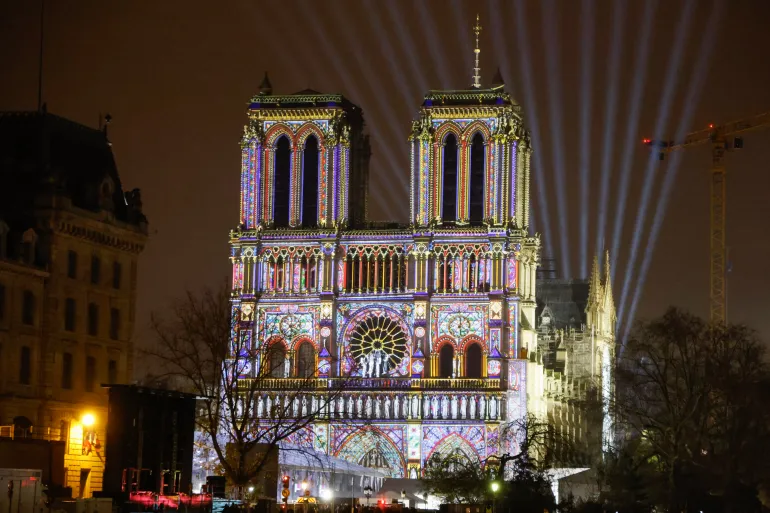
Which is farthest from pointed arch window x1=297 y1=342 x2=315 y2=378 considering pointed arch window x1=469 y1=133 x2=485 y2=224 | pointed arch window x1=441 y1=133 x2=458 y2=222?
pointed arch window x1=469 y1=133 x2=485 y2=224

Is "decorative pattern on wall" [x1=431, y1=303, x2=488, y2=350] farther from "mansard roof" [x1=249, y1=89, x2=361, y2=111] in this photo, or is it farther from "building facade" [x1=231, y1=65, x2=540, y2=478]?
"mansard roof" [x1=249, y1=89, x2=361, y2=111]

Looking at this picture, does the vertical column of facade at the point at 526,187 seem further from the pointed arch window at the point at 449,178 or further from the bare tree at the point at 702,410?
the bare tree at the point at 702,410

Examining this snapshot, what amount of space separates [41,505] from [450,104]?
76000 millimetres

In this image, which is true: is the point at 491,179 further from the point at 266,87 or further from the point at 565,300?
the point at 565,300

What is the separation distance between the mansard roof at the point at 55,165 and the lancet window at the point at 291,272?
34.0m

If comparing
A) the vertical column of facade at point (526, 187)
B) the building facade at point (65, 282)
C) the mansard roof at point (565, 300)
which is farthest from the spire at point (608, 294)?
the building facade at point (65, 282)

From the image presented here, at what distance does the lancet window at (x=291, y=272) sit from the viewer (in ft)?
461

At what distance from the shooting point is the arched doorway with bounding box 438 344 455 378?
138000mm

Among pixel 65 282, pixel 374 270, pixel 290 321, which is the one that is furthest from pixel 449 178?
pixel 65 282

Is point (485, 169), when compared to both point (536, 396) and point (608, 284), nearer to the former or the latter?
point (536, 396)

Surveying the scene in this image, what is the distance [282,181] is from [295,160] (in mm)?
2031

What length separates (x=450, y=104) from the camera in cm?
13900

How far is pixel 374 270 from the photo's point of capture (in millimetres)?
140000

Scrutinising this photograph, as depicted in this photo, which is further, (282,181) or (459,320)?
(282,181)
